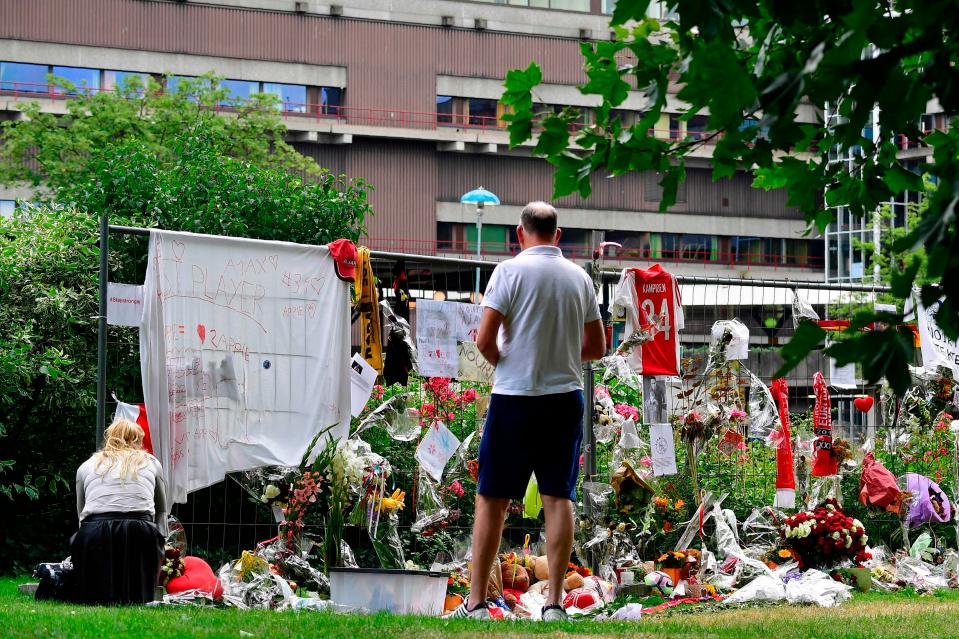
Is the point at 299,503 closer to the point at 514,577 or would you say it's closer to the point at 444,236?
the point at 514,577

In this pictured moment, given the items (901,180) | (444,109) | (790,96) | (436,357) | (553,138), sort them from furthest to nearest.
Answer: (444,109) → (436,357) → (901,180) → (553,138) → (790,96)

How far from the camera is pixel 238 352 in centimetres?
770

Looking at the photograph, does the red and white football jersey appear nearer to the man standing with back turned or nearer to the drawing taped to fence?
the drawing taped to fence

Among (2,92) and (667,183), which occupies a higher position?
(2,92)

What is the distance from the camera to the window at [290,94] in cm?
4384

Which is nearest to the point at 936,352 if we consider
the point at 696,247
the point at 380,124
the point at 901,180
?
the point at 901,180

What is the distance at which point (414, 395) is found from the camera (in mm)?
8305

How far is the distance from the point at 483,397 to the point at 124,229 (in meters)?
2.45

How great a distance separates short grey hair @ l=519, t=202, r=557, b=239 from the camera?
20.4 ft

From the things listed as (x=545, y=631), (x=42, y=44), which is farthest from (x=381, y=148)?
(x=545, y=631)

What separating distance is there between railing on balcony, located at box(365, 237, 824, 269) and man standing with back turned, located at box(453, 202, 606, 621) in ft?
123

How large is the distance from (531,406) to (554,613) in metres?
0.93

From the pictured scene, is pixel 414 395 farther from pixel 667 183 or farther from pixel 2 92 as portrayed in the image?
pixel 2 92

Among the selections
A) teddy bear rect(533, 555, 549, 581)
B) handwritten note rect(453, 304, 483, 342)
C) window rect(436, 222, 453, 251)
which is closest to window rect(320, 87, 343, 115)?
window rect(436, 222, 453, 251)
